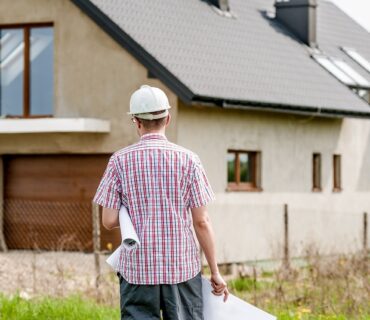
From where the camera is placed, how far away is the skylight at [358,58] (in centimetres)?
2573

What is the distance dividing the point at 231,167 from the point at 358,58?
6.68m

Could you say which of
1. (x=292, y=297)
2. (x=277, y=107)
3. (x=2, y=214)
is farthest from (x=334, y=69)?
(x=292, y=297)

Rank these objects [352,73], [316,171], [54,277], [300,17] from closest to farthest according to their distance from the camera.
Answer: [54,277] → [316,171] → [352,73] → [300,17]

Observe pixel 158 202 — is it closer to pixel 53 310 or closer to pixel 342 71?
pixel 53 310

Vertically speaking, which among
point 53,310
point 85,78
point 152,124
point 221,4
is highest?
point 221,4

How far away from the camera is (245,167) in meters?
21.1

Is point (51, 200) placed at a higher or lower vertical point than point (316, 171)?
lower

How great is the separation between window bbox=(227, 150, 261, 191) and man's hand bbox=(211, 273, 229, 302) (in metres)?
14.2

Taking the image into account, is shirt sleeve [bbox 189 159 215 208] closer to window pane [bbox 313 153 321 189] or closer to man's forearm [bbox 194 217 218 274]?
man's forearm [bbox 194 217 218 274]

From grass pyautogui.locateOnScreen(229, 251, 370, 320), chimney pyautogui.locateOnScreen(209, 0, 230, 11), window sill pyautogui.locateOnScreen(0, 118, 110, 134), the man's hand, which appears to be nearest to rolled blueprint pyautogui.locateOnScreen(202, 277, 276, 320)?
the man's hand

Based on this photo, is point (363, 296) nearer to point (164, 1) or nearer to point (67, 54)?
point (67, 54)

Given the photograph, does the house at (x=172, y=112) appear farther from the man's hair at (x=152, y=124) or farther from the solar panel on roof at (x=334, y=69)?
the man's hair at (x=152, y=124)

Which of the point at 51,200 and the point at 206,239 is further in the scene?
the point at 51,200

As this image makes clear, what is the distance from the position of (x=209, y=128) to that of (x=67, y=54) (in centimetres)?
269
